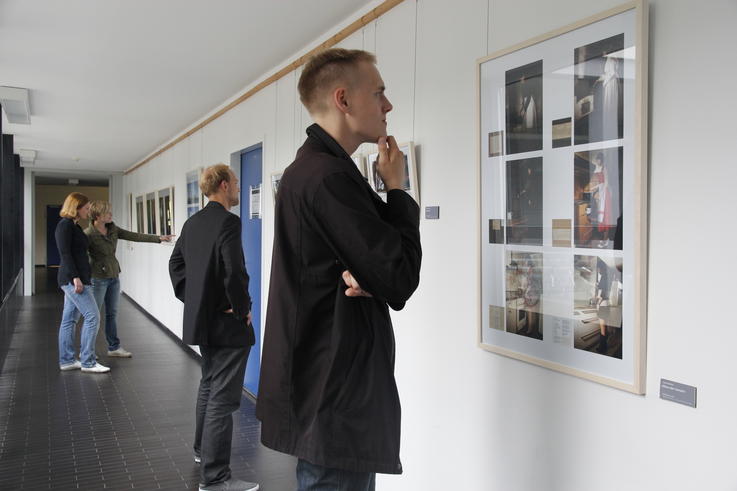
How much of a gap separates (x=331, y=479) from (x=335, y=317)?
1.29 feet

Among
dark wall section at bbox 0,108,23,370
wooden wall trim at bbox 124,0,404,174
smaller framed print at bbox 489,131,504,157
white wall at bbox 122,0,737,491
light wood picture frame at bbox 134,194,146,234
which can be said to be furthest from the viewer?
light wood picture frame at bbox 134,194,146,234

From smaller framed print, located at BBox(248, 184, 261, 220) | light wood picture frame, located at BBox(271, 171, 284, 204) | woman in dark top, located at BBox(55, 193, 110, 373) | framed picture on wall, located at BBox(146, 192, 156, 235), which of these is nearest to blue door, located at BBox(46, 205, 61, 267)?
framed picture on wall, located at BBox(146, 192, 156, 235)

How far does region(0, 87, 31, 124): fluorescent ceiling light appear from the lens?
5.87 m

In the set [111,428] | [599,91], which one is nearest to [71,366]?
[111,428]

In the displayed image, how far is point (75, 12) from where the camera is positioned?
3723 millimetres

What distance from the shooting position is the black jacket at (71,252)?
18.6 ft

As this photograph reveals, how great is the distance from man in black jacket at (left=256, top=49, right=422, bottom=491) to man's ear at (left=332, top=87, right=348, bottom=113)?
85 mm

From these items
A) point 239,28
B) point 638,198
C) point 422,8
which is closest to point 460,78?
point 422,8

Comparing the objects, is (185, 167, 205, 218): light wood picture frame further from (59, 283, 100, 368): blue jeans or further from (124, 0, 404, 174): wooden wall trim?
(59, 283, 100, 368): blue jeans

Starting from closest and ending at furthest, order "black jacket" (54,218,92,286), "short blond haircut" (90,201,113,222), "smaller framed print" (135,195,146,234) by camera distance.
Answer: "black jacket" (54,218,92,286), "short blond haircut" (90,201,113,222), "smaller framed print" (135,195,146,234)

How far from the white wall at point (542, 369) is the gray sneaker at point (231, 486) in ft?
2.47

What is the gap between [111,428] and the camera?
447 centimetres

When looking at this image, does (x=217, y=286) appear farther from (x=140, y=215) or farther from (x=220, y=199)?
(x=140, y=215)

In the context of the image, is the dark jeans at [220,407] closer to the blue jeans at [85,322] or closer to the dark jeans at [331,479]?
the dark jeans at [331,479]
